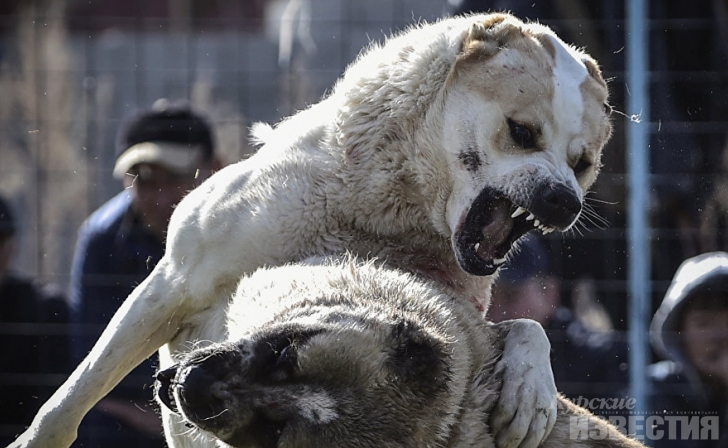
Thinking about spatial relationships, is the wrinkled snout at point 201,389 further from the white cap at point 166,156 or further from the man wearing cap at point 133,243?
the white cap at point 166,156

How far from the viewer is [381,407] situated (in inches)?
99.3

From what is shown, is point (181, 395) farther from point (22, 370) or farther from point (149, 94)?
point (149, 94)

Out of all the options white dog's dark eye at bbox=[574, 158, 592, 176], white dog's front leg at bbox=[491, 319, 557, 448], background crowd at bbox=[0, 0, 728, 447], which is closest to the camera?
white dog's front leg at bbox=[491, 319, 557, 448]

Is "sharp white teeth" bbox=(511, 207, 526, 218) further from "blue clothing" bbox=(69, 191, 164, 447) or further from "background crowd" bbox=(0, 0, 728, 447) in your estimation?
"blue clothing" bbox=(69, 191, 164, 447)

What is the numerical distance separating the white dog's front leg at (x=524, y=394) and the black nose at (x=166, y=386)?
0.85m

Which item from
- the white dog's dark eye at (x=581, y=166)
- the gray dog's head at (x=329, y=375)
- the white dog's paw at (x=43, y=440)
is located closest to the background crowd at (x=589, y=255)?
the white dog's dark eye at (x=581, y=166)

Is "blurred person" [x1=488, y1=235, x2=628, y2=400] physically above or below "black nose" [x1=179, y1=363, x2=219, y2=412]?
below

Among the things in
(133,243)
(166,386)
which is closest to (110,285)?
(133,243)

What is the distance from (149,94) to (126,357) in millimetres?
6660

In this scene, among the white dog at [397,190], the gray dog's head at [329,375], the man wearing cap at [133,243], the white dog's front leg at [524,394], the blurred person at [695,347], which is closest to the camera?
the gray dog's head at [329,375]

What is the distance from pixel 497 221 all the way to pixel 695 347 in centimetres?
184

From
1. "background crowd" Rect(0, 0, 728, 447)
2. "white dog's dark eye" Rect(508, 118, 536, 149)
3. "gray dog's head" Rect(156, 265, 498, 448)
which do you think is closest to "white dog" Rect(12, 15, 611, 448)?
"white dog's dark eye" Rect(508, 118, 536, 149)

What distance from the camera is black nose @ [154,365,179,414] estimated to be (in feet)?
8.52

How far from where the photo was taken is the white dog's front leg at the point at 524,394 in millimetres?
2869
